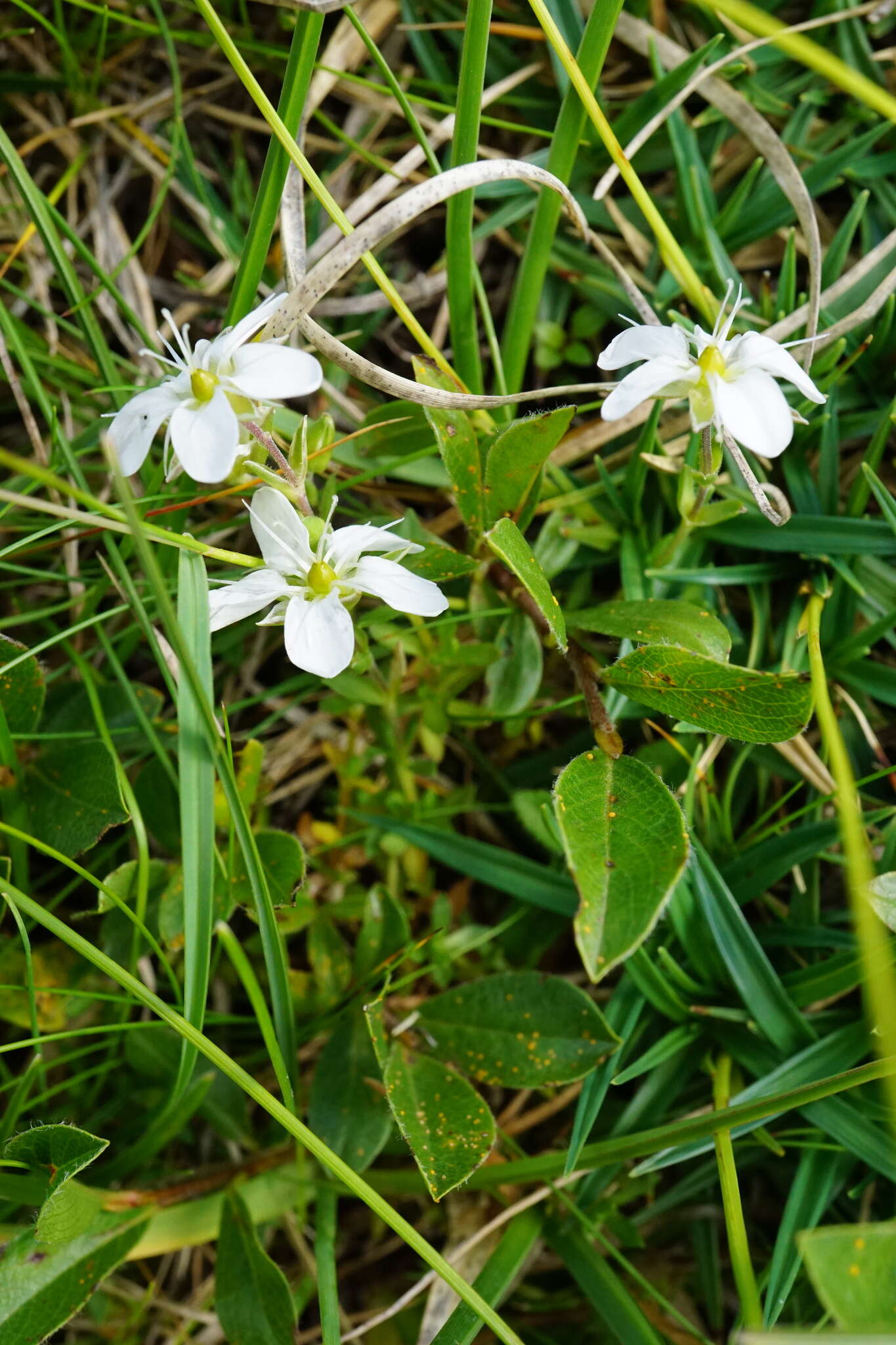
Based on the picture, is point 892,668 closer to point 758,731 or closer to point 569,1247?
point 758,731

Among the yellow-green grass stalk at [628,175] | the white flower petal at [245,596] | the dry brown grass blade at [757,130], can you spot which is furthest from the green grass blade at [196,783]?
the dry brown grass blade at [757,130]

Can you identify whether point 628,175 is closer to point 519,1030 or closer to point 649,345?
point 649,345

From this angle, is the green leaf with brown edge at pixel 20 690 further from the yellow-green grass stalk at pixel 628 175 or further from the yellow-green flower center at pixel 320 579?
the yellow-green grass stalk at pixel 628 175

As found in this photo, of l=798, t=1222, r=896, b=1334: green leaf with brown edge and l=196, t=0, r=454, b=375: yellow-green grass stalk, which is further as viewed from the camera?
l=196, t=0, r=454, b=375: yellow-green grass stalk

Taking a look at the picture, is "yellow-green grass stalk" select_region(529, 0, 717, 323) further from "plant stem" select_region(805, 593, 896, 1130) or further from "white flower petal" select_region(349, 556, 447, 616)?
"white flower petal" select_region(349, 556, 447, 616)

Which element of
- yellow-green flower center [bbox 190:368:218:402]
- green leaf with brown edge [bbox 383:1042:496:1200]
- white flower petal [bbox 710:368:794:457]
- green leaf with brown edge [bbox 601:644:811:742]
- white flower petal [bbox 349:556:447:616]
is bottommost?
green leaf with brown edge [bbox 383:1042:496:1200]

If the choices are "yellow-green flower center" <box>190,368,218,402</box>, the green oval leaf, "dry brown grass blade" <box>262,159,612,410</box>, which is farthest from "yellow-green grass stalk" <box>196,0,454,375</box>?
the green oval leaf

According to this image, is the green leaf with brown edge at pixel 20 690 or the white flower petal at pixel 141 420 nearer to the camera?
the white flower petal at pixel 141 420

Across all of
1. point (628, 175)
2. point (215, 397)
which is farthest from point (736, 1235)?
point (628, 175)
